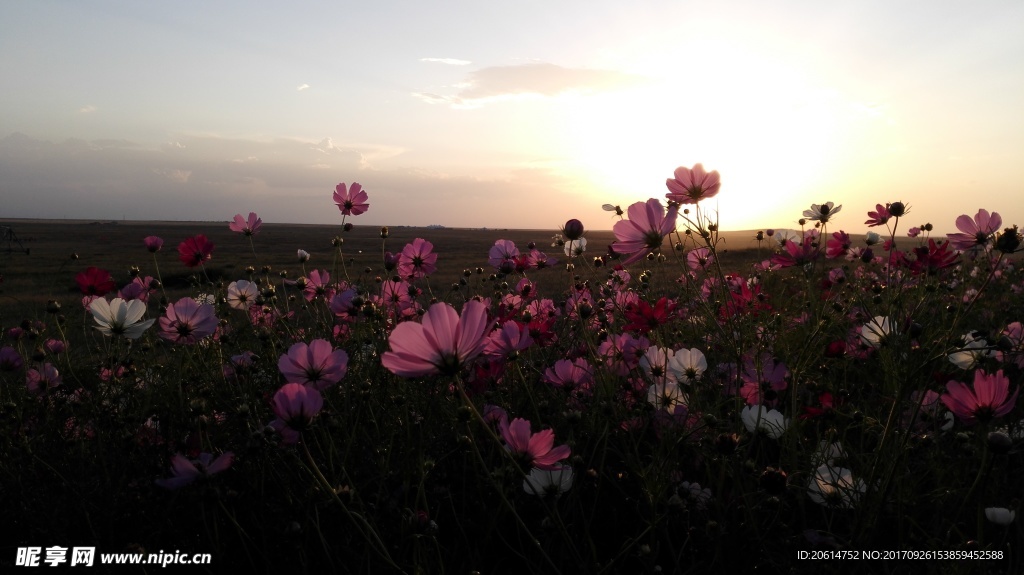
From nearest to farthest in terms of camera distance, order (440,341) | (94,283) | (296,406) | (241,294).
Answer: (440,341) → (296,406) → (94,283) → (241,294)

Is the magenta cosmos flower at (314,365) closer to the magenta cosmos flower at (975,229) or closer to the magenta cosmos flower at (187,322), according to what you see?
the magenta cosmos flower at (187,322)

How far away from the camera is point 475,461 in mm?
1345

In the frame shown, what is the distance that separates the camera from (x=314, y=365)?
117 cm

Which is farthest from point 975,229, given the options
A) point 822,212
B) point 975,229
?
point 822,212

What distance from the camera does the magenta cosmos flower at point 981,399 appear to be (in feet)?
3.39

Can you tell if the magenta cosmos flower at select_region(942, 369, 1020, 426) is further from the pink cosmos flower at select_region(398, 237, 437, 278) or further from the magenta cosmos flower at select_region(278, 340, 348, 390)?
the pink cosmos flower at select_region(398, 237, 437, 278)

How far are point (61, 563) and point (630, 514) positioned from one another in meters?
1.13

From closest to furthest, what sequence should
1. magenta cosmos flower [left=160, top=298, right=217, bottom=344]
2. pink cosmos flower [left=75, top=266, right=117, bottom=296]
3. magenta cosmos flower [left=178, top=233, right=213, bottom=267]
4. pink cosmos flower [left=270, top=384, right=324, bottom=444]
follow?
pink cosmos flower [left=270, top=384, right=324, bottom=444] < magenta cosmos flower [left=160, top=298, right=217, bottom=344] < pink cosmos flower [left=75, top=266, right=117, bottom=296] < magenta cosmos flower [left=178, top=233, right=213, bottom=267]

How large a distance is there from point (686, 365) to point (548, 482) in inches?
23.7

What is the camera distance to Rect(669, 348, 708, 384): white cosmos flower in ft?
5.00

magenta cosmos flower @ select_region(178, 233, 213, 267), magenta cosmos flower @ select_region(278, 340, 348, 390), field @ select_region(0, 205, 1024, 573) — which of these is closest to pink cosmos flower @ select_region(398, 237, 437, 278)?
field @ select_region(0, 205, 1024, 573)

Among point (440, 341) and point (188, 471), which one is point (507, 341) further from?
point (188, 471)

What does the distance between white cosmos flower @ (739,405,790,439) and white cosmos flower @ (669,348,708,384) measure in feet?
0.62

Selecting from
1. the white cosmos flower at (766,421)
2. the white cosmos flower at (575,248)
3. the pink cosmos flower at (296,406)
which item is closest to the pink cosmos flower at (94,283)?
the pink cosmos flower at (296,406)
